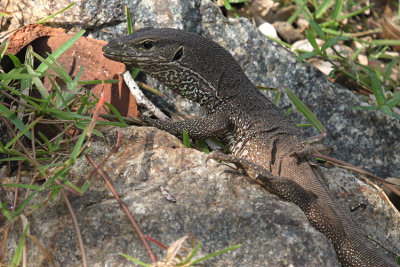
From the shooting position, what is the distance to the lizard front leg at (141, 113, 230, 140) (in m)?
3.71

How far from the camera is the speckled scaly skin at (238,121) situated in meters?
3.33

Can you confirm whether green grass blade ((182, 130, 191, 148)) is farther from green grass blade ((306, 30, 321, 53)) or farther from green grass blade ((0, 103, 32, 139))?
green grass blade ((306, 30, 321, 53))

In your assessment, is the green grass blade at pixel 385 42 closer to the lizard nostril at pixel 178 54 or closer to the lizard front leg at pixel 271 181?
the lizard nostril at pixel 178 54

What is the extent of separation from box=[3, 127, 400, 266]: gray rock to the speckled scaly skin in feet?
1.56

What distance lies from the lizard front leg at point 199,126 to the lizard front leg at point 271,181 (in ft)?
2.11

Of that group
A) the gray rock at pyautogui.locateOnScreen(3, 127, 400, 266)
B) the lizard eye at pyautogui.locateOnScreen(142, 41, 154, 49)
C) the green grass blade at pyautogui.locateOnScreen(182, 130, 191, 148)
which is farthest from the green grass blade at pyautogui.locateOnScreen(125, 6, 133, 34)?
the gray rock at pyautogui.locateOnScreen(3, 127, 400, 266)

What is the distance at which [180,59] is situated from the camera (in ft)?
12.5

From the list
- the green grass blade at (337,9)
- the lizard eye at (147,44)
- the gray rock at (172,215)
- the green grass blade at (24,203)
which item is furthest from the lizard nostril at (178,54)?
the green grass blade at (337,9)

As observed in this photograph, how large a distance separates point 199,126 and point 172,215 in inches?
47.6

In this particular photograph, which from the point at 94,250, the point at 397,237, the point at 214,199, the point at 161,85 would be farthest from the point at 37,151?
the point at 397,237

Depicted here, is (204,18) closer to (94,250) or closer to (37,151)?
(37,151)

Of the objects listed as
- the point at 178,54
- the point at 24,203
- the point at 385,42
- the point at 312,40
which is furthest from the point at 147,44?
the point at 385,42

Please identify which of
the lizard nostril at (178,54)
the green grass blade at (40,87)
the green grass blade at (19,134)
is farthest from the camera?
the lizard nostril at (178,54)

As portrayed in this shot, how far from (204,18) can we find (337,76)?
1.89 metres
